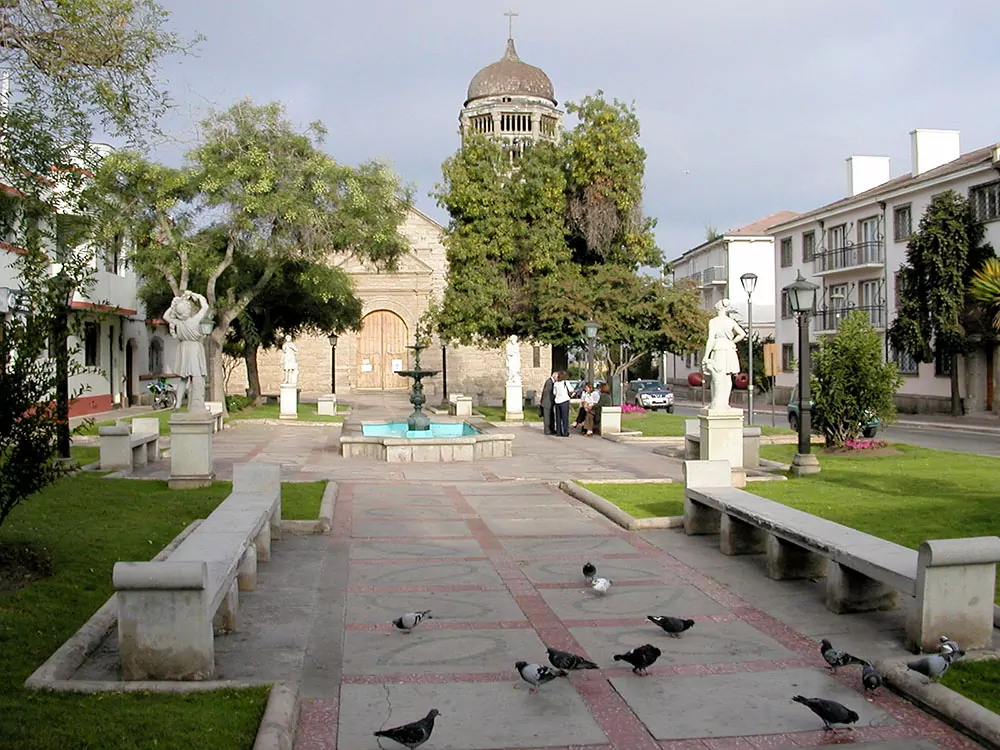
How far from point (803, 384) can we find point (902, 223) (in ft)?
84.0

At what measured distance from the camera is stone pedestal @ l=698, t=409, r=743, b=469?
47.1 ft

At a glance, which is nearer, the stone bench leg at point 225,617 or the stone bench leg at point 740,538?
the stone bench leg at point 225,617

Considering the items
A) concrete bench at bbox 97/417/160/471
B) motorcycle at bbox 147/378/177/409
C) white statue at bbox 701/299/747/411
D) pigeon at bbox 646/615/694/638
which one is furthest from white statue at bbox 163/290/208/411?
motorcycle at bbox 147/378/177/409

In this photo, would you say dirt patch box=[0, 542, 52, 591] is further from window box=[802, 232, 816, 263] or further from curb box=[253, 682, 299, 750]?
window box=[802, 232, 816, 263]

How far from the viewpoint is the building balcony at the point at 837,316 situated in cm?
3962

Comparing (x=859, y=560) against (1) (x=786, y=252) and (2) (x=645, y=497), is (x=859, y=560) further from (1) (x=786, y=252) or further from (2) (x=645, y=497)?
(1) (x=786, y=252)

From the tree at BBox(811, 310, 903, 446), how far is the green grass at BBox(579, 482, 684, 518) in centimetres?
529

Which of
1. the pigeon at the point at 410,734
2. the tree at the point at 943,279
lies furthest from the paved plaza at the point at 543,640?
the tree at the point at 943,279

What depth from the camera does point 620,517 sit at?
10992 millimetres

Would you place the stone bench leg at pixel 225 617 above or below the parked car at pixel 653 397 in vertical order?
below

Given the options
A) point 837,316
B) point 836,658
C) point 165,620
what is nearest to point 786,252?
point 837,316

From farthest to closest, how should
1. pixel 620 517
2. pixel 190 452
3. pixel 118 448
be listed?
pixel 118 448 → pixel 190 452 → pixel 620 517

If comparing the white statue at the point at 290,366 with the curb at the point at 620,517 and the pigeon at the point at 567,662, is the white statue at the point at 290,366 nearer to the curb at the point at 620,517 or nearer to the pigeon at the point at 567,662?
the curb at the point at 620,517

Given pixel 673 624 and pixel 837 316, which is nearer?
pixel 673 624
